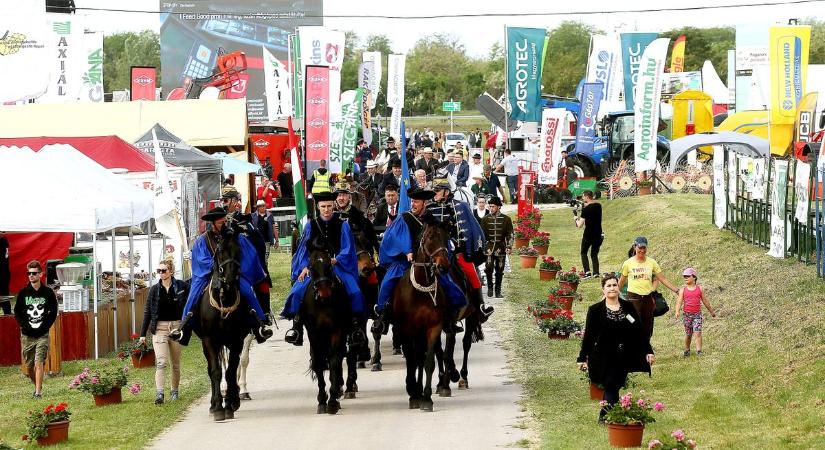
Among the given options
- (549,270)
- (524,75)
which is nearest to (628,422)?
(549,270)

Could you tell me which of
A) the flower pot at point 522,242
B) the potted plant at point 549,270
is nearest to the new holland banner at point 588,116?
the flower pot at point 522,242

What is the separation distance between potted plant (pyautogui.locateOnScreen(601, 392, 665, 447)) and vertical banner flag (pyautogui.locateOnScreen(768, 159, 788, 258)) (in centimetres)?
998

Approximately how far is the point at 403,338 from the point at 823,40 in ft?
309

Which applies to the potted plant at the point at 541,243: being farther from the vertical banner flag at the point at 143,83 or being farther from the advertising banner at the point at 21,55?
the vertical banner flag at the point at 143,83

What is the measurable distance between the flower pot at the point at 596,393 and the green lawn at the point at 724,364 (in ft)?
0.60

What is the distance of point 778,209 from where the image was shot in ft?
71.8

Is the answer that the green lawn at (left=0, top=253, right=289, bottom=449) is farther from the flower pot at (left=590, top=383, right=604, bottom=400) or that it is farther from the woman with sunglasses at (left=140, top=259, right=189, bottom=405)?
the flower pot at (left=590, top=383, right=604, bottom=400)

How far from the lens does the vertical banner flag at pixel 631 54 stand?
151 feet

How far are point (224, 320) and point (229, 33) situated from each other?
238 feet

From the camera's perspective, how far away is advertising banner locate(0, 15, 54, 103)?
24.4 metres

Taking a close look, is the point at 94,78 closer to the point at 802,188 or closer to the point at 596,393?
the point at 802,188

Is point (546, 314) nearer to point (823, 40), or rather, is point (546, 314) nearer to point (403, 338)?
point (403, 338)

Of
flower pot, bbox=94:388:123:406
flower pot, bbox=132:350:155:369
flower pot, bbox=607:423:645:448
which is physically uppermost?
flower pot, bbox=607:423:645:448

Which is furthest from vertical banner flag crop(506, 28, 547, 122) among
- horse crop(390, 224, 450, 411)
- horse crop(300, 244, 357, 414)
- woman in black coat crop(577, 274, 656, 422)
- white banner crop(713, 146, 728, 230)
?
woman in black coat crop(577, 274, 656, 422)
